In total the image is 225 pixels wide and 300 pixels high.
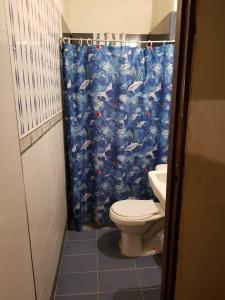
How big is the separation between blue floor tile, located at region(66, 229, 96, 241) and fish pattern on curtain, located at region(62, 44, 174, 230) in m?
0.07

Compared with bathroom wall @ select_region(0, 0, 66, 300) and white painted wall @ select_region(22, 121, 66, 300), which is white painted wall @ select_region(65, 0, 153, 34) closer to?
bathroom wall @ select_region(0, 0, 66, 300)

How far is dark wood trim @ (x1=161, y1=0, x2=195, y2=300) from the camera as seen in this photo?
0.77 meters

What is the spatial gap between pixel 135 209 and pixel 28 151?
1.24m

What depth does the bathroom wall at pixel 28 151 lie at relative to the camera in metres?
0.90

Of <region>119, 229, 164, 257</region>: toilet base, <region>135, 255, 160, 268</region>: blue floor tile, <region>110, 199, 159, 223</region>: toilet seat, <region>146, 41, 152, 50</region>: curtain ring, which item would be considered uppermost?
<region>146, 41, 152, 50</region>: curtain ring

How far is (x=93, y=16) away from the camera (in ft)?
9.18

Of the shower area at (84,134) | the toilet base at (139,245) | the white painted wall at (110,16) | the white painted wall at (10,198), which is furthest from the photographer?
the white painted wall at (110,16)

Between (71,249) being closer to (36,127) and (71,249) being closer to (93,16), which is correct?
(36,127)

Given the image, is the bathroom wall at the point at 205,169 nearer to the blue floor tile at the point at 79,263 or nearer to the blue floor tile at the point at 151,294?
the blue floor tile at the point at 151,294

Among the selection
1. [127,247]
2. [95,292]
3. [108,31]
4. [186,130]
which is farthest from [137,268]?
[108,31]

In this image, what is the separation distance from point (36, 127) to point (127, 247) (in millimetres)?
1367

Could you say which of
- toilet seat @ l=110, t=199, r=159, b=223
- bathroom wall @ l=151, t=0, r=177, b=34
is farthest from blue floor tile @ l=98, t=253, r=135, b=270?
bathroom wall @ l=151, t=0, r=177, b=34

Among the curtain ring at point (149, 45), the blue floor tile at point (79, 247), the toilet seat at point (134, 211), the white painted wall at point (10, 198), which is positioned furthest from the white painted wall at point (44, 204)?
the curtain ring at point (149, 45)

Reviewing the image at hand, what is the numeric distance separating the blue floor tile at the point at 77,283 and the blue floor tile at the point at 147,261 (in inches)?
15.1
